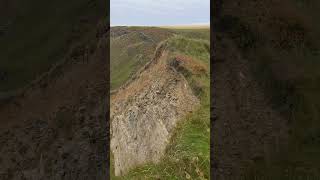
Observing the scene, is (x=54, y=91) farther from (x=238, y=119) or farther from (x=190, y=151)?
(x=190, y=151)

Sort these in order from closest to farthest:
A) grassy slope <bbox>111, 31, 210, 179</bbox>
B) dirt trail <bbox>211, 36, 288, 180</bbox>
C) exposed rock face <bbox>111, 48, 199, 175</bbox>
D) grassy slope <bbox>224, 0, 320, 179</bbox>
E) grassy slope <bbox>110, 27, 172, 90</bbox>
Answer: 1. grassy slope <bbox>224, 0, 320, 179</bbox>
2. dirt trail <bbox>211, 36, 288, 180</bbox>
3. grassy slope <bbox>111, 31, 210, 179</bbox>
4. exposed rock face <bbox>111, 48, 199, 175</bbox>
5. grassy slope <bbox>110, 27, 172, 90</bbox>

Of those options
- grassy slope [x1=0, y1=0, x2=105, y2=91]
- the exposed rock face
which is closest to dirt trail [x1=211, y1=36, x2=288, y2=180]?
grassy slope [x1=0, y1=0, x2=105, y2=91]

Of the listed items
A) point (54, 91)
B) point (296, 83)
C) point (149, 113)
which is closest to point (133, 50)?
point (149, 113)

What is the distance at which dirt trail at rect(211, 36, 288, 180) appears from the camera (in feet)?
14.9

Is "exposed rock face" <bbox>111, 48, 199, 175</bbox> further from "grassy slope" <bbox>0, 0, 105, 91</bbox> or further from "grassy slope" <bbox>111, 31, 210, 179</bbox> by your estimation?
"grassy slope" <bbox>0, 0, 105, 91</bbox>

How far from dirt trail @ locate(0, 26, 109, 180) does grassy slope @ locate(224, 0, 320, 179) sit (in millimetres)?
1893

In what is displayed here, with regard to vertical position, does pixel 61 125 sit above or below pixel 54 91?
below

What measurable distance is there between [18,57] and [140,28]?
38.1 metres

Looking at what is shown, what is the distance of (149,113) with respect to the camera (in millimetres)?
14438

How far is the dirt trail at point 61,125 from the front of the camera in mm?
4086

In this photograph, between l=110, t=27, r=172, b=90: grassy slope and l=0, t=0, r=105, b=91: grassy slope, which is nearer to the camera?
l=0, t=0, r=105, b=91: grassy slope

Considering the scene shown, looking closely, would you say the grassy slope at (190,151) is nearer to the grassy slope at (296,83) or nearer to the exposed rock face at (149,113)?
the exposed rock face at (149,113)

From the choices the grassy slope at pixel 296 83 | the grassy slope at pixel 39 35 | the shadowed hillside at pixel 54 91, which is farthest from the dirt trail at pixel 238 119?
the grassy slope at pixel 39 35

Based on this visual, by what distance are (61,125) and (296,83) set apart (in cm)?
264
